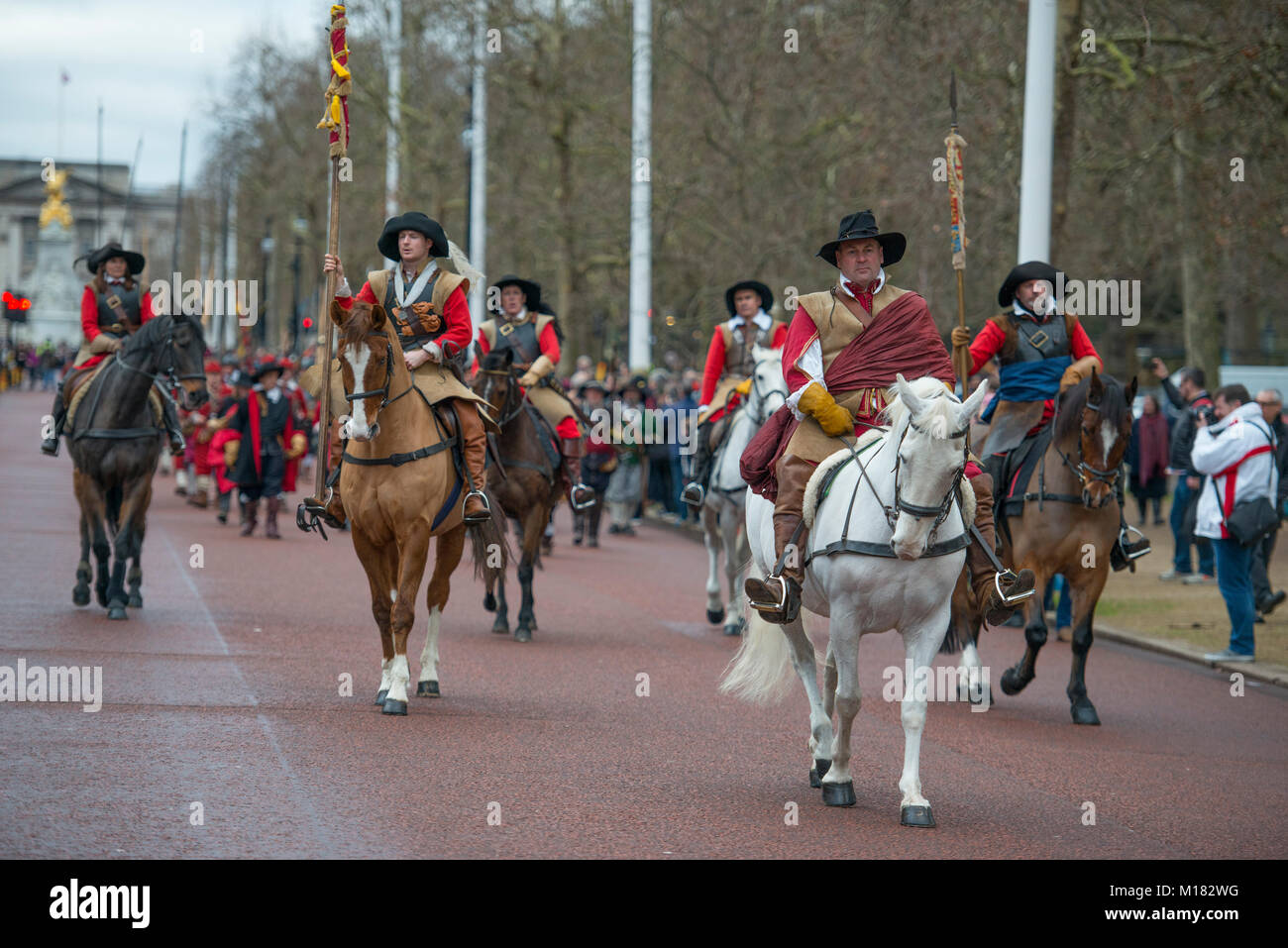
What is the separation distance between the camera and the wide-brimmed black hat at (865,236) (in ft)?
27.7

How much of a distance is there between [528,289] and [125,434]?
3.45 meters

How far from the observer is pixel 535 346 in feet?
47.1

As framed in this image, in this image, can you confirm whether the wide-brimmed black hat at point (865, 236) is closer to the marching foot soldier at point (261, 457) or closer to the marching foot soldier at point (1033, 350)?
the marching foot soldier at point (1033, 350)

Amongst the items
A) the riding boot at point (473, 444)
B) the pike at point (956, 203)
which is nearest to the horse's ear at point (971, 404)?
the pike at point (956, 203)

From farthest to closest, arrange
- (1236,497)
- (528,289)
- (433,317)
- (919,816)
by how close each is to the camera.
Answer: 1. (528,289)
2. (1236,497)
3. (433,317)
4. (919,816)

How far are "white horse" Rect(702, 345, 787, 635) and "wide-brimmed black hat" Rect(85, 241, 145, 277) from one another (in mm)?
5191

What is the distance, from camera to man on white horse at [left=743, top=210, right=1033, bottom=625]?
27.0 ft

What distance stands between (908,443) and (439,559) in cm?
444

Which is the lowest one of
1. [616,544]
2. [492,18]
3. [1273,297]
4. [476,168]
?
[616,544]

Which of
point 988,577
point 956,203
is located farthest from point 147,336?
point 988,577

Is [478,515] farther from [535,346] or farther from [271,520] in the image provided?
[271,520]
